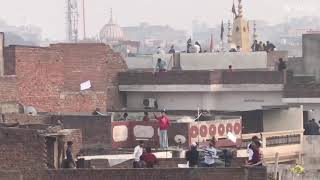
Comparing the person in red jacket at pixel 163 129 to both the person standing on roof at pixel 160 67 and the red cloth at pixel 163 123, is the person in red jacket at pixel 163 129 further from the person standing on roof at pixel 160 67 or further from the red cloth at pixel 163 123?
the person standing on roof at pixel 160 67

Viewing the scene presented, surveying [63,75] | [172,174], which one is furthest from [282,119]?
[172,174]

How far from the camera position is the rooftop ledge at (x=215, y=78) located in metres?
40.1

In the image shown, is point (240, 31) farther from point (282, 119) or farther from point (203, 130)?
point (203, 130)

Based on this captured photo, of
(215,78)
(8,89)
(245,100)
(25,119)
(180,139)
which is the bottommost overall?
(180,139)

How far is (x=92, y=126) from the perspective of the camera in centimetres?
2766

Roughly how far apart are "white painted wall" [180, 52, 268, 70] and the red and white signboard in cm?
1573

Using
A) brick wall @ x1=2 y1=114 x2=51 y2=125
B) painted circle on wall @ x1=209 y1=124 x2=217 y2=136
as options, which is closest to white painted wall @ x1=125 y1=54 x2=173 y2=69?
brick wall @ x1=2 y1=114 x2=51 y2=125

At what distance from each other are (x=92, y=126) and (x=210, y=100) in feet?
45.5

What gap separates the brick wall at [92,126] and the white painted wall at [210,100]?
1348cm

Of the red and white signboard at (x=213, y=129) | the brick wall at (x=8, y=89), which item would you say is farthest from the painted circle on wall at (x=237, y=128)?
the brick wall at (x=8, y=89)

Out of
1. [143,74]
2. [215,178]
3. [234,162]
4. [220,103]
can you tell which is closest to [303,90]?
[220,103]

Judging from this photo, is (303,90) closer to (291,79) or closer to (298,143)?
(291,79)

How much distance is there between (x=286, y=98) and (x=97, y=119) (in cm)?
1384

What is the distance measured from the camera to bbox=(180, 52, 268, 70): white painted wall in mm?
44688
